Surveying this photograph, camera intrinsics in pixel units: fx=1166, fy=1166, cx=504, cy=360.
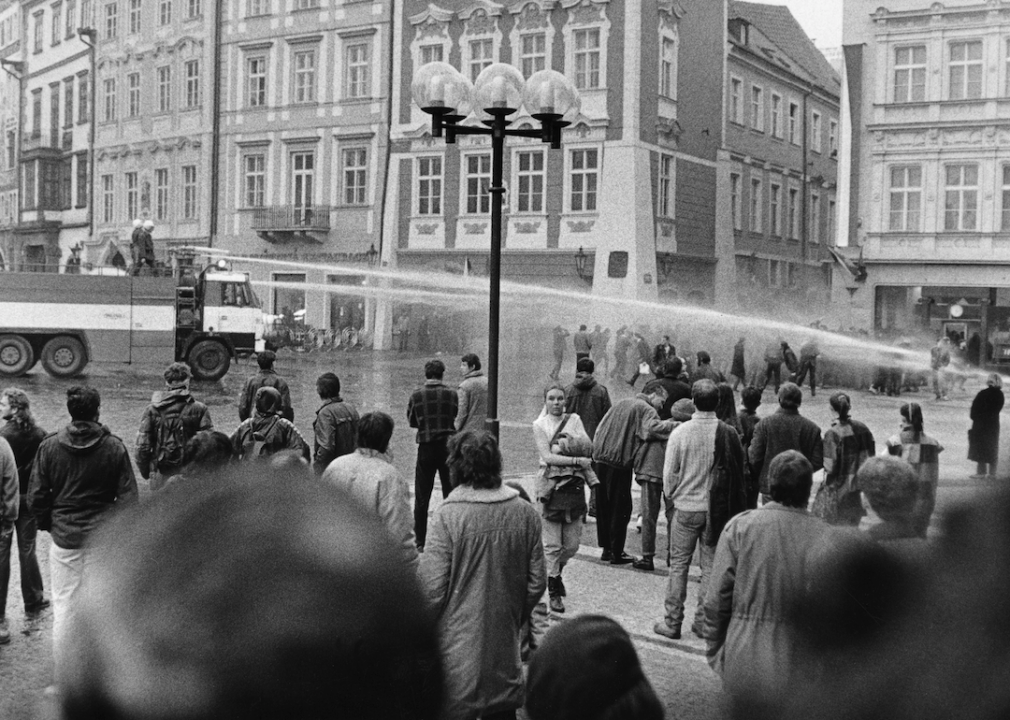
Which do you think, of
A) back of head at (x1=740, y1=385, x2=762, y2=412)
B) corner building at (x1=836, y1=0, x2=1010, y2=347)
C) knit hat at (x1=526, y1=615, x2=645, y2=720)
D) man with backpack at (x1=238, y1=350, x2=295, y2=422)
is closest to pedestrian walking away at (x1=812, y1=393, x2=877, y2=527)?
back of head at (x1=740, y1=385, x2=762, y2=412)

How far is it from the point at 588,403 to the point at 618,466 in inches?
57.3

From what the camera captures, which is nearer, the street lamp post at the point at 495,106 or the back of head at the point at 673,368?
the street lamp post at the point at 495,106

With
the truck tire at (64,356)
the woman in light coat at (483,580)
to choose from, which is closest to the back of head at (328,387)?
the woman in light coat at (483,580)

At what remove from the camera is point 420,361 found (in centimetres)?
3425

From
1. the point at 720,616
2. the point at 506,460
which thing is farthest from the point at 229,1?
the point at 720,616

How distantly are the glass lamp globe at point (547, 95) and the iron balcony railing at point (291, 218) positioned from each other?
29.4 m

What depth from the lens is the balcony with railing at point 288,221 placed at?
39.6 m

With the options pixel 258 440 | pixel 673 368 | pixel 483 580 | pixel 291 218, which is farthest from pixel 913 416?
pixel 291 218

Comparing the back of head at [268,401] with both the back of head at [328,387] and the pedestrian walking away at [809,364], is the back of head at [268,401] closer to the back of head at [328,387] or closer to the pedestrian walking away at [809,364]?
the back of head at [328,387]

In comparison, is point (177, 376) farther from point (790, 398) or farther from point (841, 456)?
point (841, 456)

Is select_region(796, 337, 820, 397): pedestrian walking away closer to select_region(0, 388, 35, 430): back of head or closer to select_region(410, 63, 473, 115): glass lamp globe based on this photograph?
select_region(410, 63, 473, 115): glass lamp globe

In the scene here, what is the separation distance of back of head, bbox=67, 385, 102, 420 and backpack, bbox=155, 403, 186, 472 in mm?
868

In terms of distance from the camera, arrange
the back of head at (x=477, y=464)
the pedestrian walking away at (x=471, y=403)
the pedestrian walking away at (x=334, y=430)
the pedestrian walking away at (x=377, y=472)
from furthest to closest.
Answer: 1. the pedestrian walking away at (x=471, y=403)
2. the pedestrian walking away at (x=334, y=430)
3. the pedestrian walking away at (x=377, y=472)
4. the back of head at (x=477, y=464)

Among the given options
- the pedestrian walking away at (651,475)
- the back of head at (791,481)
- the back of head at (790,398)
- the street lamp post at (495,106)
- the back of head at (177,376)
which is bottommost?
the pedestrian walking away at (651,475)
